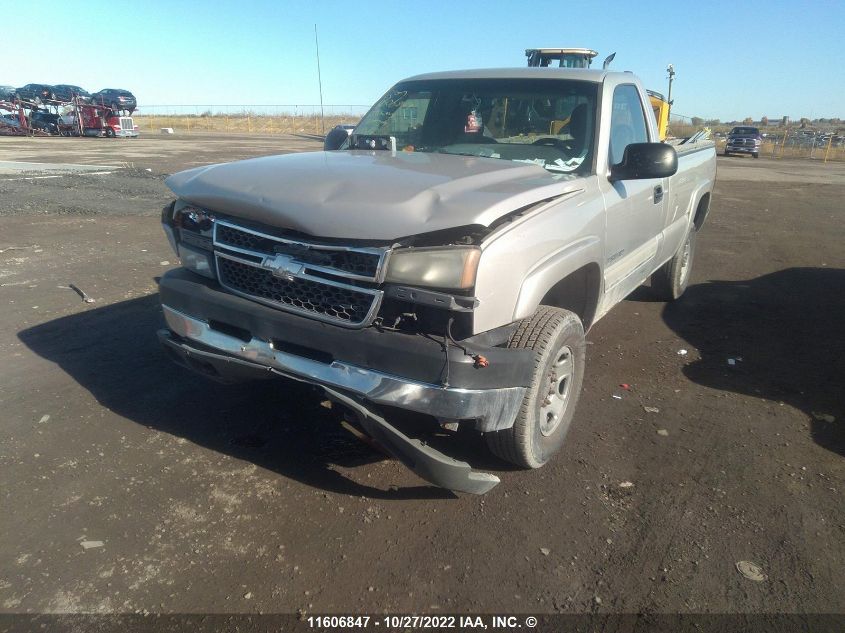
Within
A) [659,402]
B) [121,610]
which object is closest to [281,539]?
[121,610]

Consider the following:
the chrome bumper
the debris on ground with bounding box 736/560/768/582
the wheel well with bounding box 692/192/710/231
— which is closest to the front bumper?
the chrome bumper

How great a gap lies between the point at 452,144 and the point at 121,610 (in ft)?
10.2

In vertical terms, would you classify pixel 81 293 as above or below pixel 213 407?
above

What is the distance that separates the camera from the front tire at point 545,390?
2736mm

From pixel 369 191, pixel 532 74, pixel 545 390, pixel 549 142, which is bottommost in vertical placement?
pixel 545 390

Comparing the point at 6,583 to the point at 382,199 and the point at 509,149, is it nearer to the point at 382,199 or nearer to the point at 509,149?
the point at 382,199

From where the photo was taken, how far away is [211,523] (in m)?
2.70

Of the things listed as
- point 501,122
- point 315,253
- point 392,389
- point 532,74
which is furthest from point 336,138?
point 392,389

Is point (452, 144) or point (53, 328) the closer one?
point (452, 144)

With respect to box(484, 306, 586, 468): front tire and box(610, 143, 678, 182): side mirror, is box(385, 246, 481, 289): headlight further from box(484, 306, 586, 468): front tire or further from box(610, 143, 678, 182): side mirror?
box(610, 143, 678, 182): side mirror

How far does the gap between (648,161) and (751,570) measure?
84.8 inches

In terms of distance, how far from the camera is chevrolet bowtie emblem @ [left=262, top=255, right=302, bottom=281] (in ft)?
8.70

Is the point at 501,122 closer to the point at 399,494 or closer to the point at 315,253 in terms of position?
the point at 315,253

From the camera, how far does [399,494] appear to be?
2.96 meters
